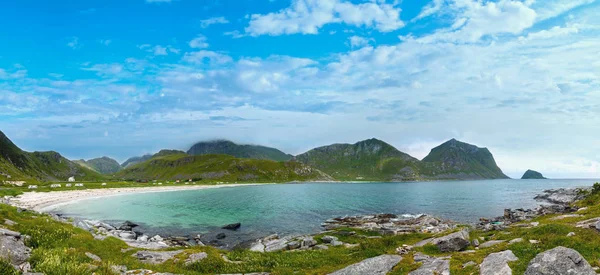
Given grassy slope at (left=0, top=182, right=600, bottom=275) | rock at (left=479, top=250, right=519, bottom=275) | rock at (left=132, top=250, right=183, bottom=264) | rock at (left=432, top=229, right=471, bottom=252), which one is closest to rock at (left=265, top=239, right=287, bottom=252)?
grassy slope at (left=0, top=182, right=600, bottom=275)

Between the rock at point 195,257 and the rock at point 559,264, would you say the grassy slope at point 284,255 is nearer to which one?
the rock at point 195,257

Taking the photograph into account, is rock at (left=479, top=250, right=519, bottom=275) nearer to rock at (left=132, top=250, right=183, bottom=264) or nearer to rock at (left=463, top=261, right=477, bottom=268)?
rock at (left=463, top=261, right=477, bottom=268)

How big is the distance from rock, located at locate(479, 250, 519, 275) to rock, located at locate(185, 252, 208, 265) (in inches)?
757

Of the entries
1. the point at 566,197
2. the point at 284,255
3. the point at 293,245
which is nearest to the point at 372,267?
the point at 284,255

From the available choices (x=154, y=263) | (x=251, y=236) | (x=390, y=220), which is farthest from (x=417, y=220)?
(x=154, y=263)

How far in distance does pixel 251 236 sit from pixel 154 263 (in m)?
30.4

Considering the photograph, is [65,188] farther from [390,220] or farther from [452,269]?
[452,269]

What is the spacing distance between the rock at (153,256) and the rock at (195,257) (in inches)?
82.3

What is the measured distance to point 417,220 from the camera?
2478 inches

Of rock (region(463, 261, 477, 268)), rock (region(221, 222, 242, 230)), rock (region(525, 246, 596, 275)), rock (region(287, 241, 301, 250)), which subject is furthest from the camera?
rock (region(221, 222, 242, 230))

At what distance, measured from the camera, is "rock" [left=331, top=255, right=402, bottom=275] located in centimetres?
1891

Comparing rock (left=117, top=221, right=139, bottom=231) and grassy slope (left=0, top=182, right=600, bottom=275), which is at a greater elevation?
grassy slope (left=0, top=182, right=600, bottom=275)

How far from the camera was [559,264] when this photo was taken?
48.2 feet

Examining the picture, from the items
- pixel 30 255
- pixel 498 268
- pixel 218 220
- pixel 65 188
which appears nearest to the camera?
pixel 498 268
